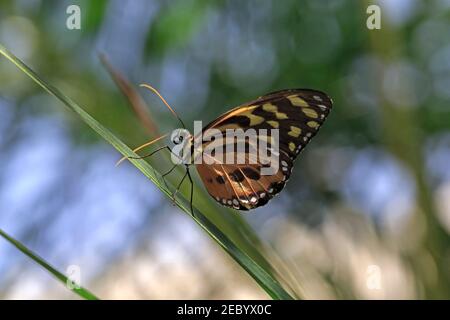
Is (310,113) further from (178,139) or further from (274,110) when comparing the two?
(178,139)

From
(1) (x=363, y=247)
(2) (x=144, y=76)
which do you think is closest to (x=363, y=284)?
(1) (x=363, y=247)

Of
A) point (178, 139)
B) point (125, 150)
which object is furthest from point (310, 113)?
point (125, 150)

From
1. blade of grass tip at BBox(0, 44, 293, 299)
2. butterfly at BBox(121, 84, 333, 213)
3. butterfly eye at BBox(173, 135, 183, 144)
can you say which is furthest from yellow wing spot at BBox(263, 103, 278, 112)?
blade of grass tip at BBox(0, 44, 293, 299)

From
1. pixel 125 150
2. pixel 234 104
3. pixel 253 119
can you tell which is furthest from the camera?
pixel 234 104

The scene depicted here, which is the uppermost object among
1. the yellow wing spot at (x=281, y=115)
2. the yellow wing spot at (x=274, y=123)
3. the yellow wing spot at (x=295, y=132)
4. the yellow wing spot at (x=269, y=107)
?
the yellow wing spot at (x=269, y=107)

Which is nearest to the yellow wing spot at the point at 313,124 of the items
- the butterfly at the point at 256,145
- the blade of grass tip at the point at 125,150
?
the butterfly at the point at 256,145

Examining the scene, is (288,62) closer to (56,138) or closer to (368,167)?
(368,167)

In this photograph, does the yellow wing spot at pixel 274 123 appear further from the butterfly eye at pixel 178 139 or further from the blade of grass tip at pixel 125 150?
the blade of grass tip at pixel 125 150
